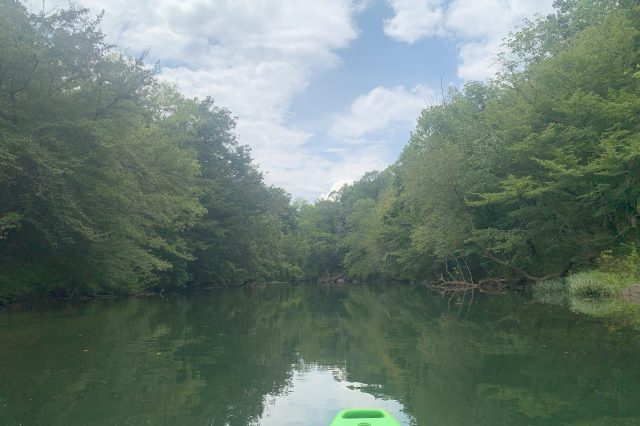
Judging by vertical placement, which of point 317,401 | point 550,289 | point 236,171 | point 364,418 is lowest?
point 317,401

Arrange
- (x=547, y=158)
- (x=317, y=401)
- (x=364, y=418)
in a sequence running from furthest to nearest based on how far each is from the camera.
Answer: (x=547, y=158), (x=317, y=401), (x=364, y=418)

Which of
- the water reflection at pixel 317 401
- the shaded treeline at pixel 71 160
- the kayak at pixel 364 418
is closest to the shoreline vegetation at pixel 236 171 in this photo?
the shaded treeline at pixel 71 160

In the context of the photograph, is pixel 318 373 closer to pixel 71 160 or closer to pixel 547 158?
pixel 71 160

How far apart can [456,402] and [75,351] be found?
6.69m

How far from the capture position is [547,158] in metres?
22.7

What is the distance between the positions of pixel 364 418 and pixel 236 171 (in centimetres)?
3619

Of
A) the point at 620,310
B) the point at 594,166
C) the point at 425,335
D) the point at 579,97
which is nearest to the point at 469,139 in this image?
the point at 579,97

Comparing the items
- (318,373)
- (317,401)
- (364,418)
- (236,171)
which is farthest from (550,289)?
(236,171)

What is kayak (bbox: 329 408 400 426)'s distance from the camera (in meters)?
3.45

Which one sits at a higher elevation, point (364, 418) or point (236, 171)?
point (236, 171)

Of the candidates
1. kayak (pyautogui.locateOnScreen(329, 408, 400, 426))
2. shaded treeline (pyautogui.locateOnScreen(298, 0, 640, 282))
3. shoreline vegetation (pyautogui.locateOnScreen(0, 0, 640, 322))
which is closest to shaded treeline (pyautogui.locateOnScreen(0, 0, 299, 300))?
shoreline vegetation (pyautogui.locateOnScreen(0, 0, 640, 322))

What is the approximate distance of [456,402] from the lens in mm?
5766

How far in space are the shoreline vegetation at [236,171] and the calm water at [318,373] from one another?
5.41 metres

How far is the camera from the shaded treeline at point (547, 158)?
2012 cm
